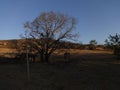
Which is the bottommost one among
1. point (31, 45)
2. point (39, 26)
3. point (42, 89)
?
point (42, 89)

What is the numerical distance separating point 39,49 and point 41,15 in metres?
5.30

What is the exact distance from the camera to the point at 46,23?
3881 centimetres

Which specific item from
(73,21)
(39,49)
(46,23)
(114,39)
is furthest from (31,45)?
(114,39)

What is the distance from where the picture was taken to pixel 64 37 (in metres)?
39.7

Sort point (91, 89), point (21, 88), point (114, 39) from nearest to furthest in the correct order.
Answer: point (91, 89) < point (21, 88) < point (114, 39)

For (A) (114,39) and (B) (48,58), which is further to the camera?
(B) (48,58)

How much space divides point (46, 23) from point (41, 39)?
2572 millimetres

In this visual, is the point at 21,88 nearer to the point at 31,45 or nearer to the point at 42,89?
the point at 42,89

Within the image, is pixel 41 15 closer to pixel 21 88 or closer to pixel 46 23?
pixel 46 23

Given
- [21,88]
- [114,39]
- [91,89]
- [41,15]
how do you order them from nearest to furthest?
[91,89] → [21,88] → [114,39] → [41,15]

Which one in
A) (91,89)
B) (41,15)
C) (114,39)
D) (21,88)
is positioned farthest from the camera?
(41,15)

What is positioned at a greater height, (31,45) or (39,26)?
(39,26)

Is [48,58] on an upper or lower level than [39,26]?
lower

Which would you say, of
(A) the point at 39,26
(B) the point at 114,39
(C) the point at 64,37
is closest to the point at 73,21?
(C) the point at 64,37
